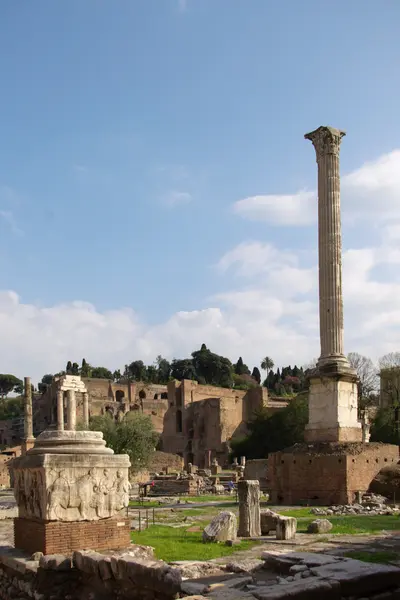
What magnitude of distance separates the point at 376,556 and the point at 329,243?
570 inches

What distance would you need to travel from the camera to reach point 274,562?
7.25m

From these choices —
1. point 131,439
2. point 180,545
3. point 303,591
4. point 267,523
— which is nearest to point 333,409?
point 267,523

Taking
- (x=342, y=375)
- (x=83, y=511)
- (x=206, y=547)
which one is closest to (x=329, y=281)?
(x=342, y=375)

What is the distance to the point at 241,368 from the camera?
11300cm

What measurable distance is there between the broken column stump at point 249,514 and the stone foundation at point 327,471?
6571 millimetres

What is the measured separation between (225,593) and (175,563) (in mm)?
2600

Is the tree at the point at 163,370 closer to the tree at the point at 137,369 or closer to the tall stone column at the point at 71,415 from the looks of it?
the tree at the point at 137,369

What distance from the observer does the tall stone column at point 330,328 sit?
2058cm

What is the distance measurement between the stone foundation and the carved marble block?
36.0 ft

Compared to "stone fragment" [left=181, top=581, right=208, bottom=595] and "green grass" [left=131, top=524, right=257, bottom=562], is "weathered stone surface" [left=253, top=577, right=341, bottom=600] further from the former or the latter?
"green grass" [left=131, top=524, right=257, bottom=562]

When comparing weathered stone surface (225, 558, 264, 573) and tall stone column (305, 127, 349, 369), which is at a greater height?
tall stone column (305, 127, 349, 369)

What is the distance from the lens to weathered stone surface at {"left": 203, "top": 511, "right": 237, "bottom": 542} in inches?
470

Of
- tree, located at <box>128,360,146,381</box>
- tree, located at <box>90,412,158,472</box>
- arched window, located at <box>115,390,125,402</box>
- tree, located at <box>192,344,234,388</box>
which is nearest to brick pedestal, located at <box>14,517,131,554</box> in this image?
tree, located at <box>90,412,158,472</box>

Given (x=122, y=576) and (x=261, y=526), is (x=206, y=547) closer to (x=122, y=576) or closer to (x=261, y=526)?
(x=261, y=526)
